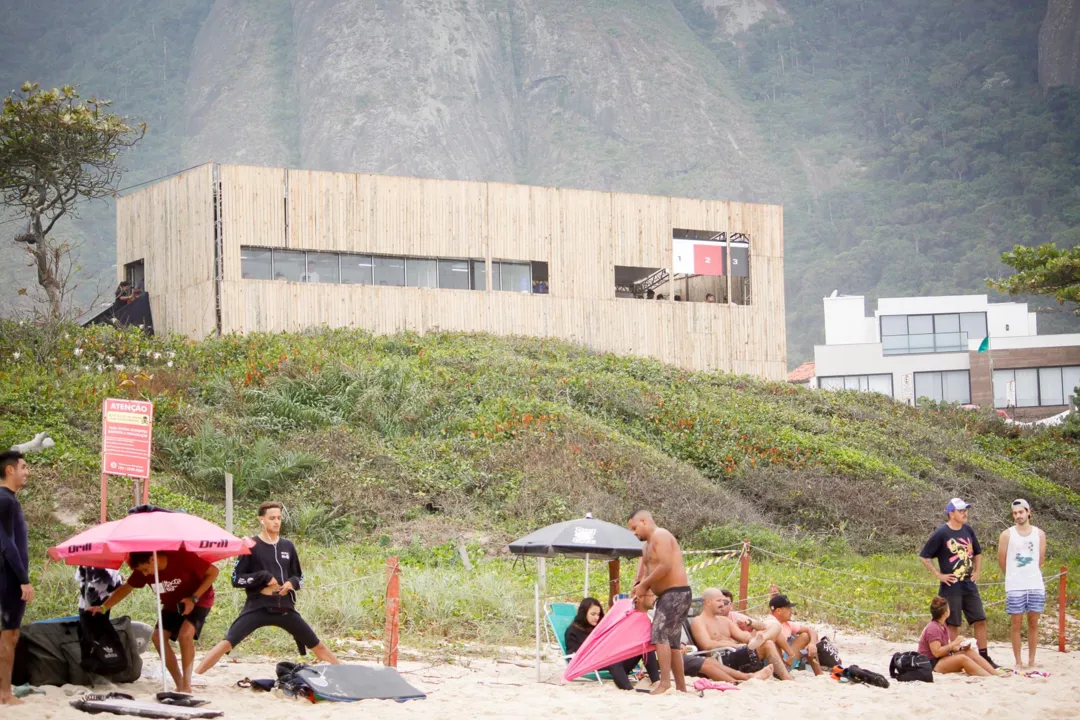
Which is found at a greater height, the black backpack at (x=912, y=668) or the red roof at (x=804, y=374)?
the red roof at (x=804, y=374)

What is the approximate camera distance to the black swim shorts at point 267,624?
10.5 m

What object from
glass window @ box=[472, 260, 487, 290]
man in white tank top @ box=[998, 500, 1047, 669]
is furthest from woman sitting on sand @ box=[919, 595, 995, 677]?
glass window @ box=[472, 260, 487, 290]

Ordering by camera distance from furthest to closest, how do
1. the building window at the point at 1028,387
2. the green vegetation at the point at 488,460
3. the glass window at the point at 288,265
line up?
the building window at the point at 1028,387 < the glass window at the point at 288,265 < the green vegetation at the point at 488,460

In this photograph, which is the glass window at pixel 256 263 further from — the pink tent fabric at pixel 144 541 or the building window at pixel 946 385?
the building window at pixel 946 385

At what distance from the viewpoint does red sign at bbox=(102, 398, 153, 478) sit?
13.9m

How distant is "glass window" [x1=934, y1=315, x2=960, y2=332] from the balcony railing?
20cm

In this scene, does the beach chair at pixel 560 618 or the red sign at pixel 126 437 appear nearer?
the beach chair at pixel 560 618

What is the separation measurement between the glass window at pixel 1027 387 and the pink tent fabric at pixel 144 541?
50.2 metres

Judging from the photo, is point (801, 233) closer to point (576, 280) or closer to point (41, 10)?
point (576, 280)

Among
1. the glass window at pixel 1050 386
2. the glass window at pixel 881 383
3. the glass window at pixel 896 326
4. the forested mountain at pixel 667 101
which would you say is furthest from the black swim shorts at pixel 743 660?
the forested mountain at pixel 667 101

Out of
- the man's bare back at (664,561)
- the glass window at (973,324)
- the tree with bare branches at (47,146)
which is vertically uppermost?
the tree with bare branches at (47,146)

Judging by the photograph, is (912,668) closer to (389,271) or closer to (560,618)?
(560,618)

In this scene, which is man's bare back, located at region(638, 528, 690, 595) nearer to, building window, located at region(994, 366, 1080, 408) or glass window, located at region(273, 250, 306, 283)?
glass window, located at region(273, 250, 306, 283)

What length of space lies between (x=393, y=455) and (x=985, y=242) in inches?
3118
